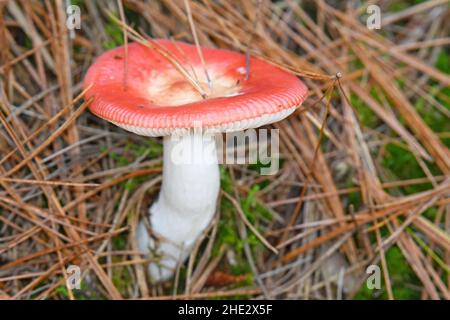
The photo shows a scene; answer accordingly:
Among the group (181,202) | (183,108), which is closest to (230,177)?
(181,202)

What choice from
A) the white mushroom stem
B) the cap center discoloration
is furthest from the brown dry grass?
the cap center discoloration

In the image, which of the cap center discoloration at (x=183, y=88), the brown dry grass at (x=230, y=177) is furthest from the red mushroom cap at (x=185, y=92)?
the brown dry grass at (x=230, y=177)

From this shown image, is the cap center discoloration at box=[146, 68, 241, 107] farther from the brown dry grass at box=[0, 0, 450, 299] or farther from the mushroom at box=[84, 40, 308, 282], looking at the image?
the brown dry grass at box=[0, 0, 450, 299]

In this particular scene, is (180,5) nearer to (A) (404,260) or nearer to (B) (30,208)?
(B) (30,208)

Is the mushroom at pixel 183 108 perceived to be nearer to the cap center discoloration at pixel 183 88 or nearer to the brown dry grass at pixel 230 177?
the cap center discoloration at pixel 183 88
